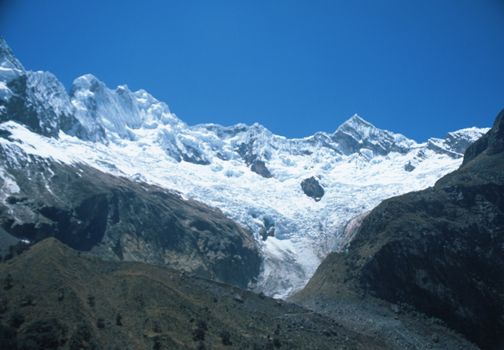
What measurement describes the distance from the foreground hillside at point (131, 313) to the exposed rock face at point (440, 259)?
107ft

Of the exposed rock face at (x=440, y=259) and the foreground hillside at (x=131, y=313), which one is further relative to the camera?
the exposed rock face at (x=440, y=259)

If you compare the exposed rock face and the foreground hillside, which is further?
the exposed rock face

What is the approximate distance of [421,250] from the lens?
168500 millimetres

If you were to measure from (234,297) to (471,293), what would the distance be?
208ft

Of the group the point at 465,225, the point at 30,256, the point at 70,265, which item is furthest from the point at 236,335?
the point at 465,225

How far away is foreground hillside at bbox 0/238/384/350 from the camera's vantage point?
96.7m

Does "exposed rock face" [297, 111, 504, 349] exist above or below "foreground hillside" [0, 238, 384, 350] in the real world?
above

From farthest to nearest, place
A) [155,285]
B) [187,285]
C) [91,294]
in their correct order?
1. [187,285]
2. [155,285]
3. [91,294]

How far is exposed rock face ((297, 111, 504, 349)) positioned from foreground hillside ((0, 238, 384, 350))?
3272 cm

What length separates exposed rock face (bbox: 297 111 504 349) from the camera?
15325cm

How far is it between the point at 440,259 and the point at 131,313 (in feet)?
303

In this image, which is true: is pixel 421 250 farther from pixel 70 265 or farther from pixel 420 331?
pixel 70 265

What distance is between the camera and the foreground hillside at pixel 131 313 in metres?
96.7

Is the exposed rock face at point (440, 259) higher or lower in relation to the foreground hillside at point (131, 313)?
higher
